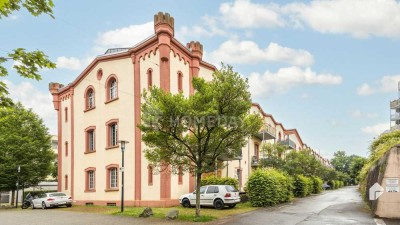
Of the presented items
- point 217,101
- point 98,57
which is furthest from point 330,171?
point 217,101

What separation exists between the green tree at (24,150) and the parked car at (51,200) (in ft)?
18.6

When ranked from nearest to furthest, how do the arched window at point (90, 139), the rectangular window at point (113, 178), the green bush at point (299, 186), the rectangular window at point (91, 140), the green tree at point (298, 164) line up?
the rectangular window at point (113, 178) < the arched window at point (90, 139) < the rectangular window at point (91, 140) < the green tree at point (298, 164) < the green bush at point (299, 186)

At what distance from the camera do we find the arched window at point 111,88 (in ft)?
86.0

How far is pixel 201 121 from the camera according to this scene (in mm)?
15625

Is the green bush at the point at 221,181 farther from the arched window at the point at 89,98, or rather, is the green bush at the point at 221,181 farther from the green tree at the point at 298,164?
the arched window at the point at 89,98

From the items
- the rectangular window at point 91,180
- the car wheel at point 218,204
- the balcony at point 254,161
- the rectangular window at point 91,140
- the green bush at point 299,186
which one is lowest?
the green bush at point 299,186

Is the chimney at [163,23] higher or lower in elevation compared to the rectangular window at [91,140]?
higher

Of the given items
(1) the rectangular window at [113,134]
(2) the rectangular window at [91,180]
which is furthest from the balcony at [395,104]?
(2) the rectangular window at [91,180]

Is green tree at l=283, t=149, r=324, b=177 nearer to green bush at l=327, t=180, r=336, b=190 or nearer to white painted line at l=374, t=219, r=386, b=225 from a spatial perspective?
white painted line at l=374, t=219, r=386, b=225

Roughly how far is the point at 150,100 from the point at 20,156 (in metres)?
21.6

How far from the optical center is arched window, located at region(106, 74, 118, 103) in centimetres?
2622

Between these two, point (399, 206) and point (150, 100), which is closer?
point (399, 206)

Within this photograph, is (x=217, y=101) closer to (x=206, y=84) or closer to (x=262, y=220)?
(x=206, y=84)

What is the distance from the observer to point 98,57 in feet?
88.6
